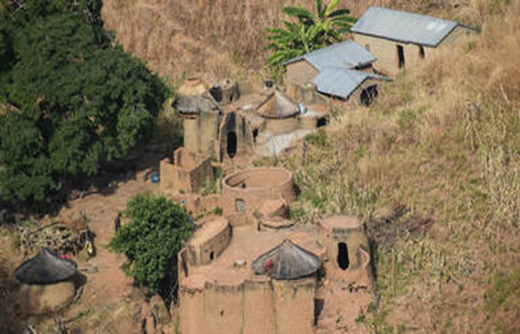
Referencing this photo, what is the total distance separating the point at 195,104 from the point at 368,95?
27.5 feet

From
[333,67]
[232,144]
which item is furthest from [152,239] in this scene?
[333,67]

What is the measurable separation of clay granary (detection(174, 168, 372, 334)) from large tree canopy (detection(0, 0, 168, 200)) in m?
8.67

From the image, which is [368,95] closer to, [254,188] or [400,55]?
[400,55]

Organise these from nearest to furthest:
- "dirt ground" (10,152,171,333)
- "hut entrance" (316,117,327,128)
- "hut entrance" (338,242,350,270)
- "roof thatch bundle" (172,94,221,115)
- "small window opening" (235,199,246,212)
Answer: "hut entrance" (338,242,350,270) → "dirt ground" (10,152,171,333) → "small window opening" (235,199,246,212) → "hut entrance" (316,117,327,128) → "roof thatch bundle" (172,94,221,115)

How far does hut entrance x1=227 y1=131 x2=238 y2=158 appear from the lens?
37.0m

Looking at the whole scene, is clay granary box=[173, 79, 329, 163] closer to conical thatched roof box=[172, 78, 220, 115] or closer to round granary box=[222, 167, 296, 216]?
conical thatched roof box=[172, 78, 220, 115]

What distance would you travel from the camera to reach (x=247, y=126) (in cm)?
3653

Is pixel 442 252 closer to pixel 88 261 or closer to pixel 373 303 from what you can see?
pixel 373 303

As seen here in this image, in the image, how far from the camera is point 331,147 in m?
34.7

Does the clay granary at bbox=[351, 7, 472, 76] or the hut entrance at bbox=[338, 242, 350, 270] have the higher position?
the clay granary at bbox=[351, 7, 472, 76]

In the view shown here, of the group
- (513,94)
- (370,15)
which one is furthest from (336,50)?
(513,94)

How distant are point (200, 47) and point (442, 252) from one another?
118 ft

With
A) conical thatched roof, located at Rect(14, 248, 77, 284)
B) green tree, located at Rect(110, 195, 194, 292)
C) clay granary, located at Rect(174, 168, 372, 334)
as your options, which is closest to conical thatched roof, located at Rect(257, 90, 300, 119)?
clay granary, located at Rect(174, 168, 372, 334)

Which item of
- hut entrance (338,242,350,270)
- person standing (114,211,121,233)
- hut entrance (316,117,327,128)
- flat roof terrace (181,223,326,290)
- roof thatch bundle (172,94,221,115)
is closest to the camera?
flat roof terrace (181,223,326,290)
